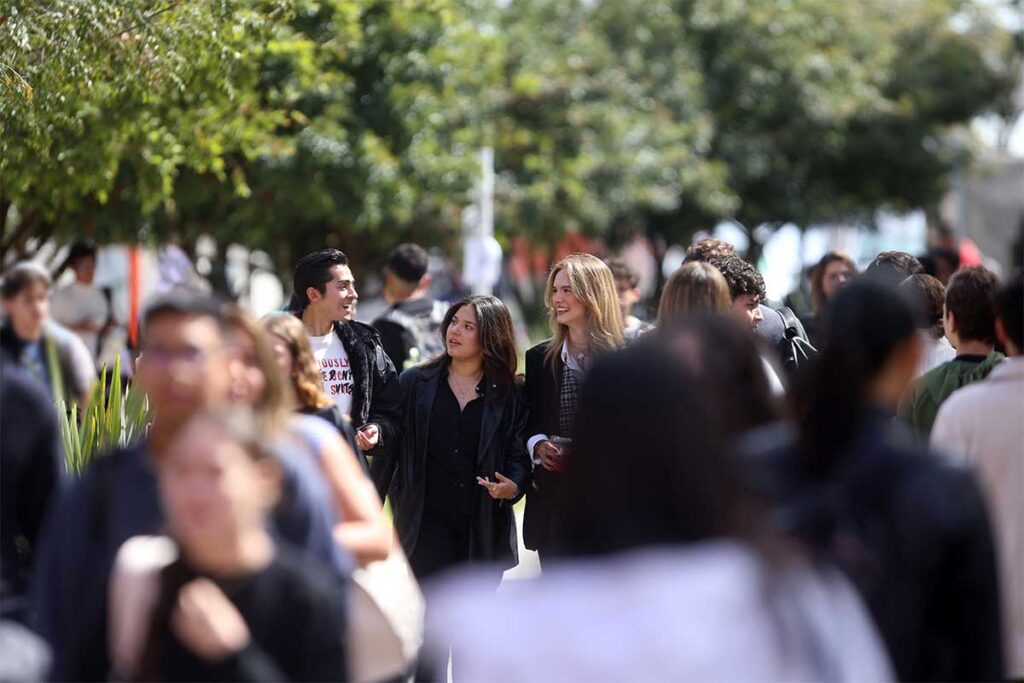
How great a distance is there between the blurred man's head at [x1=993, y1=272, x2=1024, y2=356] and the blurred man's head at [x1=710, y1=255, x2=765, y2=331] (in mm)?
2277

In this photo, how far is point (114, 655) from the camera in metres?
3.56

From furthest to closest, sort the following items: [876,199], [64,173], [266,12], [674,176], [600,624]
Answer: [876,199], [674,176], [64,173], [266,12], [600,624]

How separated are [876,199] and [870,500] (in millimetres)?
29193

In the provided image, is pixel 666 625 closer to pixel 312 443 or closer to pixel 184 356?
pixel 184 356

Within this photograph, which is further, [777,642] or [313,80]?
[313,80]

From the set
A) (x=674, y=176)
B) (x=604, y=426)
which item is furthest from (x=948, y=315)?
(x=674, y=176)

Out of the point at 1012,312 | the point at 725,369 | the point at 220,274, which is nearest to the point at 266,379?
the point at 725,369

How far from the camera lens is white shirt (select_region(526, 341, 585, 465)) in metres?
6.99

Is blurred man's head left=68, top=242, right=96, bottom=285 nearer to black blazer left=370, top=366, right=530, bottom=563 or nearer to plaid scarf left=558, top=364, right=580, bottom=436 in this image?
black blazer left=370, top=366, right=530, bottom=563

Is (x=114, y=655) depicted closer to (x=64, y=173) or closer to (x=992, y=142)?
(x=64, y=173)

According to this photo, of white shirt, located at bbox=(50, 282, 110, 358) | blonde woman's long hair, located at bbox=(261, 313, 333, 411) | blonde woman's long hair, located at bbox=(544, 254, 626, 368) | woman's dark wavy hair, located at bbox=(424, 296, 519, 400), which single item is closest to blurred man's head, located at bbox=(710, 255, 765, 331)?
blonde woman's long hair, located at bbox=(544, 254, 626, 368)

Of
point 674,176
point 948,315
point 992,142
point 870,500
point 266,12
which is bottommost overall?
point 870,500

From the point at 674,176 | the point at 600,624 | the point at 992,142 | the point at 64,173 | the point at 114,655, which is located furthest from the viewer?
the point at 992,142

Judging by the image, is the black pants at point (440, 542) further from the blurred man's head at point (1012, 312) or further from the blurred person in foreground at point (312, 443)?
the blurred man's head at point (1012, 312)
